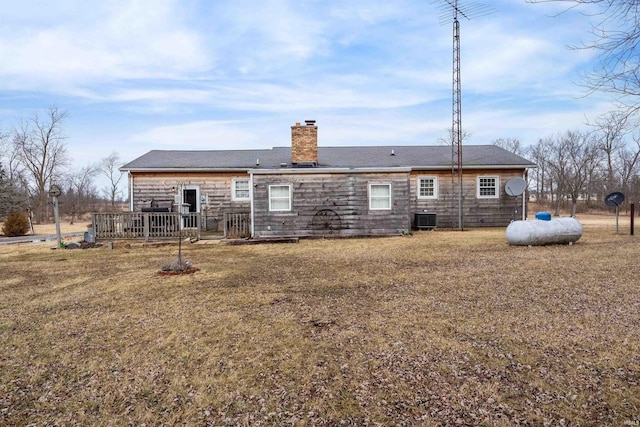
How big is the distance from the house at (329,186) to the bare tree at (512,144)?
106 feet

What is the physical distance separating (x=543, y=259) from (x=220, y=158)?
50.0 feet

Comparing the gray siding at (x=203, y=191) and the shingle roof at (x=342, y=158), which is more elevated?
the shingle roof at (x=342, y=158)

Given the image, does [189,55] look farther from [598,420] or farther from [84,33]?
[598,420]

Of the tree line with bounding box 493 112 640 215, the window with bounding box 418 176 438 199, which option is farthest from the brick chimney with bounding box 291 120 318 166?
the tree line with bounding box 493 112 640 215

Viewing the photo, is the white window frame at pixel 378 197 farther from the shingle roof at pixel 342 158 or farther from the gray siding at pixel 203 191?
the gray siding at pixel 203 191

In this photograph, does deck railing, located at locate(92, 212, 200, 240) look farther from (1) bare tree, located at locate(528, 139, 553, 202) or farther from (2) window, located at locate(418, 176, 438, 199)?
(1) bare tree, located at locate(528, 139, 553, 202)

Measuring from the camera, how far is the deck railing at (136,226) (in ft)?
42.7

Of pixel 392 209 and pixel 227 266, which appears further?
pixel 392 209

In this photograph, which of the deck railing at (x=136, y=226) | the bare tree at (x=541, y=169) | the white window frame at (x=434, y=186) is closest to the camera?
the deck railing at (x=136, y=226)

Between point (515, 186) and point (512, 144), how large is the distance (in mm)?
37097

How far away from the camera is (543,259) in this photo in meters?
8.32

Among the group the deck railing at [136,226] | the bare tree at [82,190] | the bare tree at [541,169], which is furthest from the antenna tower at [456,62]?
the bare tree at [82,190]

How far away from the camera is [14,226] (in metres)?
18.3

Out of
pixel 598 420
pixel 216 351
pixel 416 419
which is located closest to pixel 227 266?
pixel 216 351
